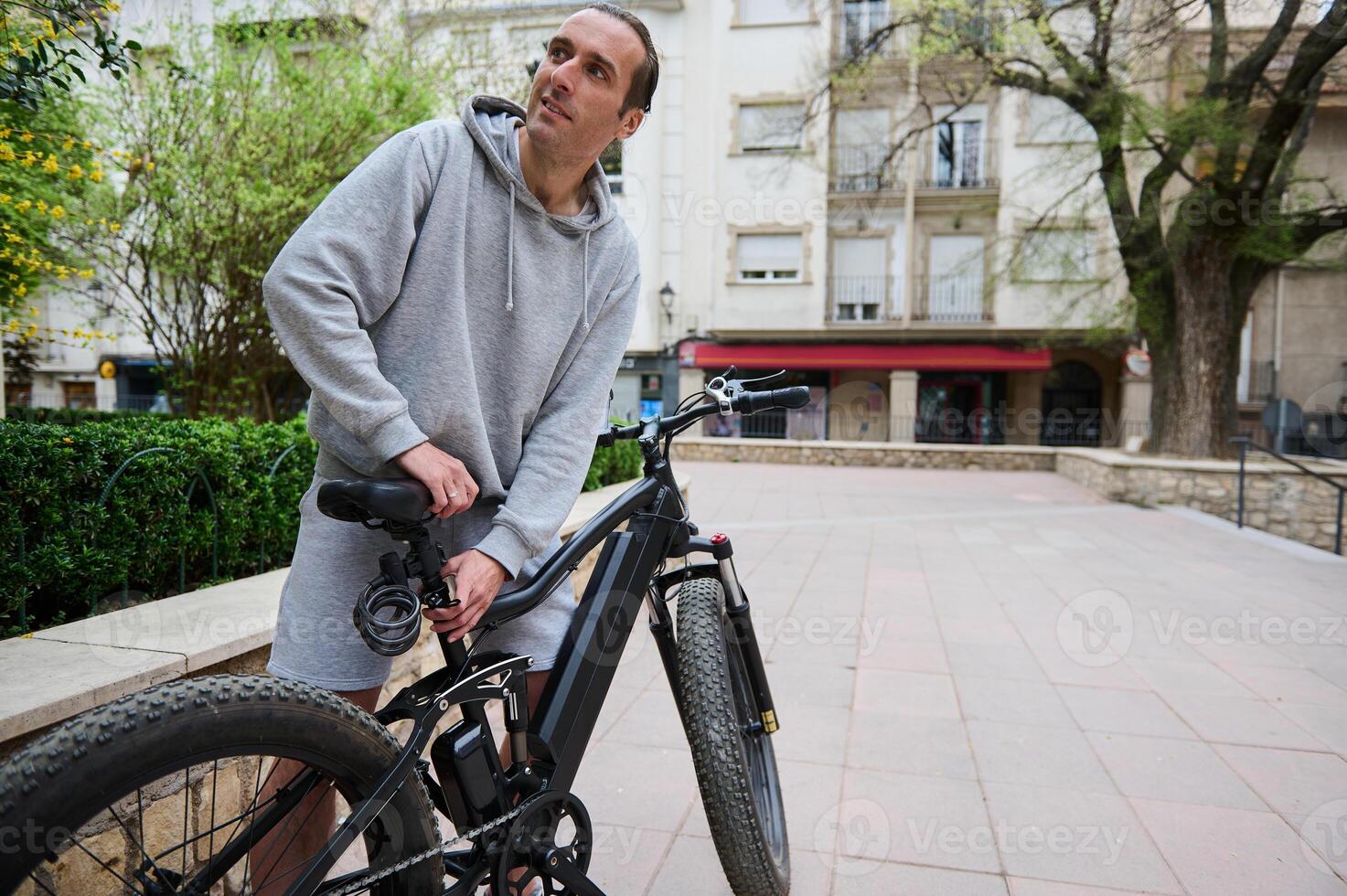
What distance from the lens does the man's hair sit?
58.4 inches

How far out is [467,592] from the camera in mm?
1300

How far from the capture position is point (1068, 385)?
2077 cm

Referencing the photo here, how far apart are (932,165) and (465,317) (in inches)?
814

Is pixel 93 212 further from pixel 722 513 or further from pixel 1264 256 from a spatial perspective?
pixel 1264 256

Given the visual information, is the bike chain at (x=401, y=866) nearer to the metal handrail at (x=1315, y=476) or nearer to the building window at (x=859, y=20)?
the metal handrail at (x=1315, y=476)

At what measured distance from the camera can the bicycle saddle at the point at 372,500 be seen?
114cm

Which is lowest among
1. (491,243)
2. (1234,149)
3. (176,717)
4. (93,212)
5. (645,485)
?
(176,717)

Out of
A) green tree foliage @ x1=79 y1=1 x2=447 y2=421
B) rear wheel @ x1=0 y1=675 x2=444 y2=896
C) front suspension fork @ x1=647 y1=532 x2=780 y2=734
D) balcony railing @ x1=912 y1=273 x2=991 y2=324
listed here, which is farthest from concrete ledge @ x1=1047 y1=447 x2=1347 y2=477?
rear wheel @ x1=0 y1=675 x2=444 y2=896

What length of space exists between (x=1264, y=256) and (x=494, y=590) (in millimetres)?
12422

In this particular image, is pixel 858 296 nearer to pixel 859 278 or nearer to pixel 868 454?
pixel 859 278

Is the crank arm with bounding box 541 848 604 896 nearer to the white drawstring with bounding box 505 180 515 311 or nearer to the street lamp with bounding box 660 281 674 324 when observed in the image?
the white drawstring with bounding box 505 180 515 311

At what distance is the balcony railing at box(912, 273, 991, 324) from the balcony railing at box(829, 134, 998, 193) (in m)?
2.22

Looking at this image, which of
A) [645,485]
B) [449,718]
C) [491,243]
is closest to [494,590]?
[645,485]

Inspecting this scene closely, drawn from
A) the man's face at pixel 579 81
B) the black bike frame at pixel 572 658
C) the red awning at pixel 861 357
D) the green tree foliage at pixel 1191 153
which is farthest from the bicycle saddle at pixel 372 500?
the red awning at pixel 861 357
